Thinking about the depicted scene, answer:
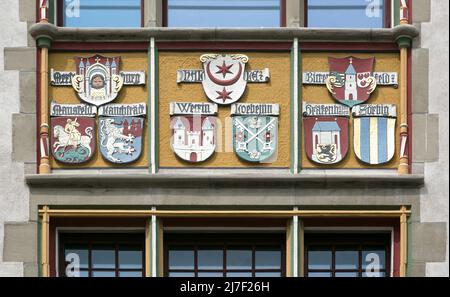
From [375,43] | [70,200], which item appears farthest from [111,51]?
[375,43]

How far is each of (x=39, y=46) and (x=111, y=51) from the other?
93cm

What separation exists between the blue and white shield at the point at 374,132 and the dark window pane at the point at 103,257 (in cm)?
341

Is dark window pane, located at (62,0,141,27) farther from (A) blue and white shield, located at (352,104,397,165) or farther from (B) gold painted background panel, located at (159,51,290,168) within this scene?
(A) blue and white shield, located at (352,104,397,165)

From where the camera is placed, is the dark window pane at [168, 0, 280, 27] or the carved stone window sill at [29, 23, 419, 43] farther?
the dark window pane at [168, 0, 280, 27]

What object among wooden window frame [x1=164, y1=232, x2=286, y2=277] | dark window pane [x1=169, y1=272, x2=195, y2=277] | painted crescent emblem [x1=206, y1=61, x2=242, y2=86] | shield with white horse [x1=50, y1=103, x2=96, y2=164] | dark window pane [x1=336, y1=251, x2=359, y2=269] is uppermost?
painted crescent emblem [x1=206, y1=61, x2=242, y2=86]

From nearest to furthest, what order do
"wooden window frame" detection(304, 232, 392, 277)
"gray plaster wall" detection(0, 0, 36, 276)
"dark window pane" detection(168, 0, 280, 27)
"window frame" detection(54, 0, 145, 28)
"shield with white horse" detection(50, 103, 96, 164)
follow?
"gray plaster wall" detection(0, 0, 36, 276) → "shield with white horse" detection(50, 103, 96, 164) → "wooden window frame" detection(304, 232, 392, 277) → "window frame" detection(54, 0, 145, 28) → "dark window pane" detection(168, 0, 280, 27)

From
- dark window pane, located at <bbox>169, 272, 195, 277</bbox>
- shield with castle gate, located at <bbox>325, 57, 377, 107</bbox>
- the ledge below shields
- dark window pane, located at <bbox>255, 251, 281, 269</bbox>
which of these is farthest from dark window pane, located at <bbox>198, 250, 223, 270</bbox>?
shield with castle gate, located at <bbox>325, 57, 377, 107</bbox>

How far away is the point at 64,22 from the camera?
72.6ft

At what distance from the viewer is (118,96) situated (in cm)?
2155

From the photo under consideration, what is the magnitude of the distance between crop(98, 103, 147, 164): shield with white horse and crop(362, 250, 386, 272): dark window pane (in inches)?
126

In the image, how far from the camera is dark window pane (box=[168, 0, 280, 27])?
72.7 ft

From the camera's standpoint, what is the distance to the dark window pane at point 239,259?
848 inches

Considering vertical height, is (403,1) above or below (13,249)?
above
